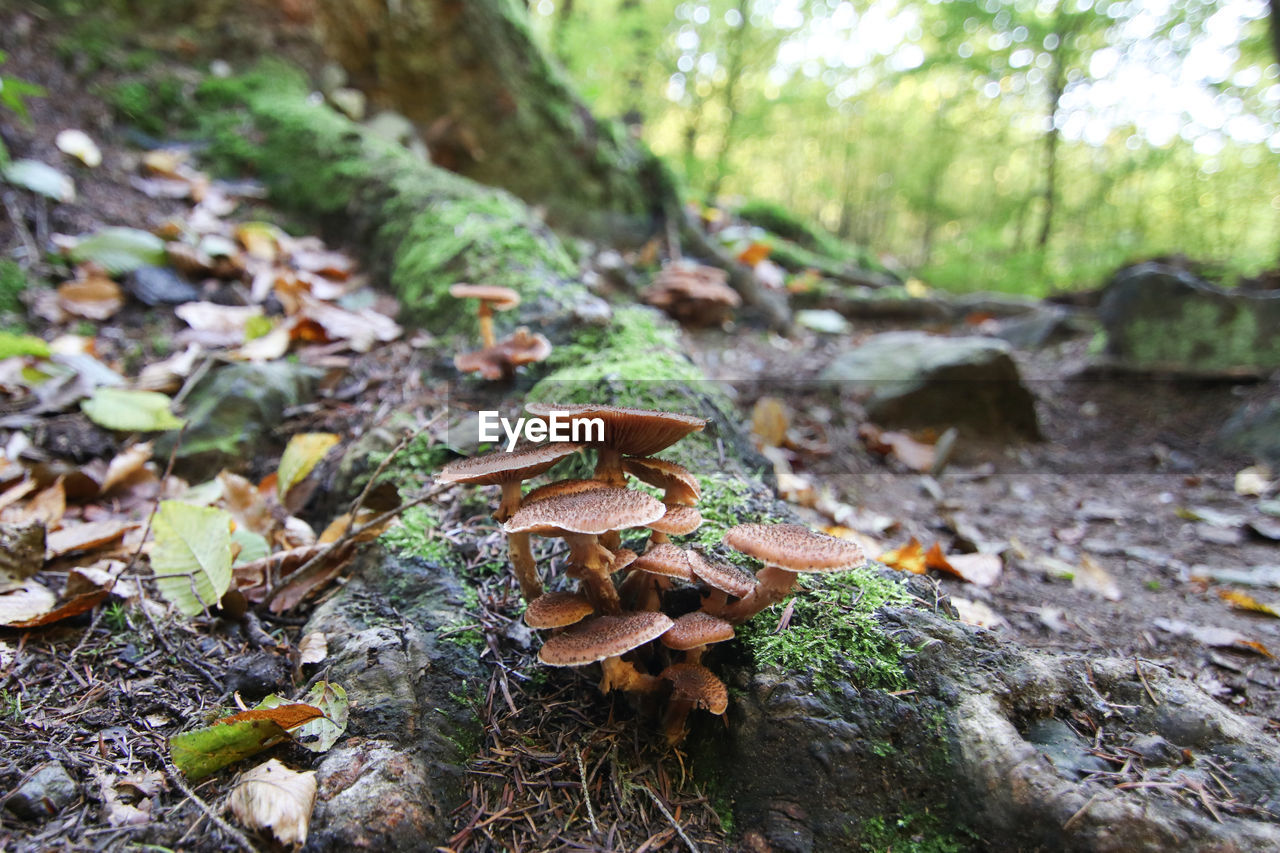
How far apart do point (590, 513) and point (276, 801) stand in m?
0.85

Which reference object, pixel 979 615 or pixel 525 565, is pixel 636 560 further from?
pixel 979 615

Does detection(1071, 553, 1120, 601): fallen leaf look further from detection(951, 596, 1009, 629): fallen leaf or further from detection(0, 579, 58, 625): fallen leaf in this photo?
detection(0, 579, 58, 625): fallen leaf

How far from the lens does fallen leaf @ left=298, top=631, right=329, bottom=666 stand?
1.75 meters

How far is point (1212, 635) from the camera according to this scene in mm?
2686

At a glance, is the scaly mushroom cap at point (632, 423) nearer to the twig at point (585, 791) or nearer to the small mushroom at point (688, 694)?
the small mushroom at point (688, 694)

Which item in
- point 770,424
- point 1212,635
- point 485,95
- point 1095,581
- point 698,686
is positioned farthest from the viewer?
point 485,95

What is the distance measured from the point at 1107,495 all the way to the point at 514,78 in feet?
21.5

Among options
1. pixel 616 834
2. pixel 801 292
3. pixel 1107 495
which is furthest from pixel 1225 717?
pixel 801 292

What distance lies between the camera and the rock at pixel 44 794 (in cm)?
129

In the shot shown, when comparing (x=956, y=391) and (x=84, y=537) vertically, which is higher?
(x=956, y=391)

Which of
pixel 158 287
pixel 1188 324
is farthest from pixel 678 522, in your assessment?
pixel 1188 324

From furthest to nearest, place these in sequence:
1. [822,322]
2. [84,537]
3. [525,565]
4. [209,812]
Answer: [822,322]
[84,537]
[525,565]
[209,812]

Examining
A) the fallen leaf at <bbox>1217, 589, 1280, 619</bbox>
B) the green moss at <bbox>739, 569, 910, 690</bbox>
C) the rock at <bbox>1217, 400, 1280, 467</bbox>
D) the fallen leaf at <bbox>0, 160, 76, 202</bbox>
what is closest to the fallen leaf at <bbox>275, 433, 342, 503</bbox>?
the green moss at <bbox>739, 569, 910, 690</bbox>

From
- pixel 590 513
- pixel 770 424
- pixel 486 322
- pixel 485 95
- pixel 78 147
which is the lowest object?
pixel 770 424
